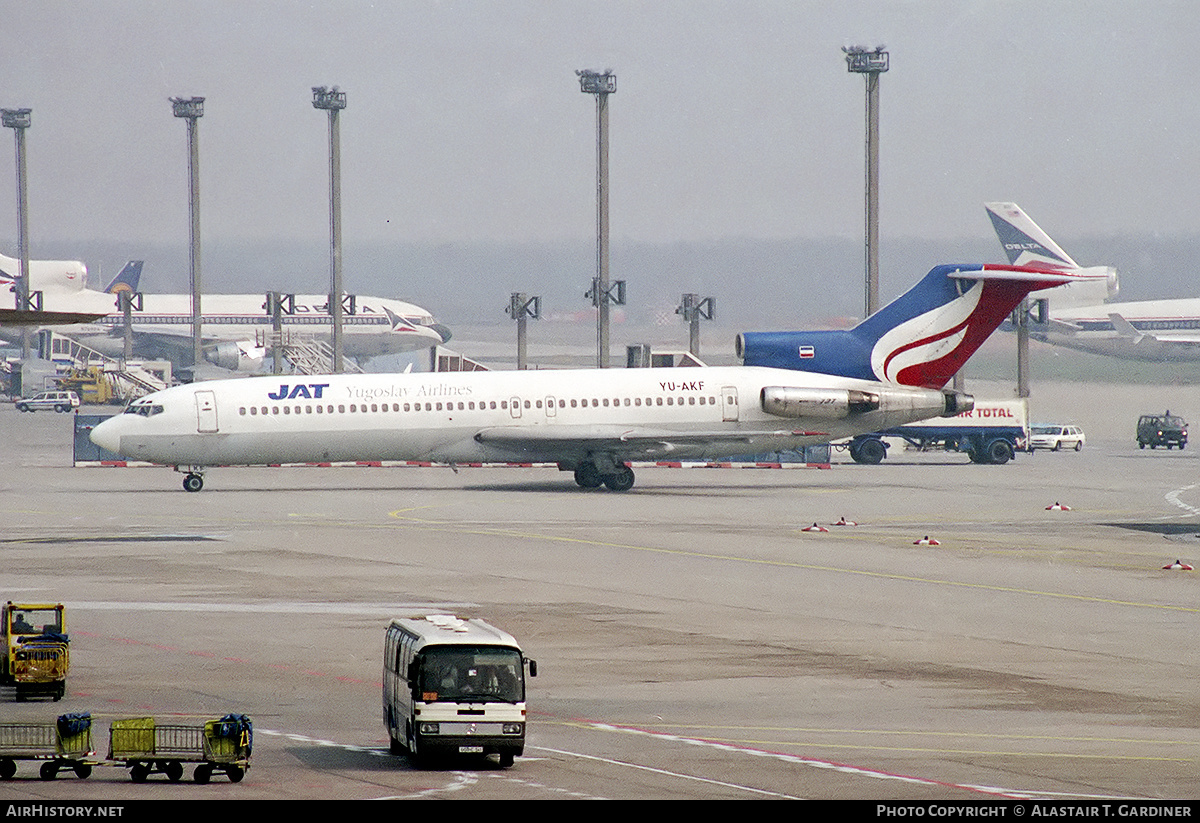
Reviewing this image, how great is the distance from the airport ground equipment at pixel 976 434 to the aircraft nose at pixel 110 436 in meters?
36.9

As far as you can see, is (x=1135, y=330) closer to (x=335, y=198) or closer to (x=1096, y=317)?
(x=1096, y=317)

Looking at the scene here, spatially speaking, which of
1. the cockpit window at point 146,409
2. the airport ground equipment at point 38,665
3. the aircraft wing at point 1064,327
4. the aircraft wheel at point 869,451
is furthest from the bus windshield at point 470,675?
the aircraft wing at point 1064,327

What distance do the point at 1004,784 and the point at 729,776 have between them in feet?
9.06

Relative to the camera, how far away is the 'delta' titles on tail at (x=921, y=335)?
61844mm

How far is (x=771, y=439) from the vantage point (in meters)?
60.1

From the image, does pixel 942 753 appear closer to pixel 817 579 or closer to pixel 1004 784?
pixel 1004 784

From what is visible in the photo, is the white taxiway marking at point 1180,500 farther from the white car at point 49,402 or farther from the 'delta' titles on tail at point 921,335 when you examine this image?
the white car at point 49,402

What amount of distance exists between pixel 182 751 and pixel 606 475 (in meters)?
43.9

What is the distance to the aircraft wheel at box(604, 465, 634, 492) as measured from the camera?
60.4 meters

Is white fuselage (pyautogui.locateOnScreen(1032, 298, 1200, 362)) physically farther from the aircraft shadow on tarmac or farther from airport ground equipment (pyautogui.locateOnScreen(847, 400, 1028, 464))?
the aircraft shadow on tarmac

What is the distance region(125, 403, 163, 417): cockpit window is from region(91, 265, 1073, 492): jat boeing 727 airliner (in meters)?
0.05

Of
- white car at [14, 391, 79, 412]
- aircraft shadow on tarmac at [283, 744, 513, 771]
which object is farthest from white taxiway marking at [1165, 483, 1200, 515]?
white car at [14, 391, 79, 412]

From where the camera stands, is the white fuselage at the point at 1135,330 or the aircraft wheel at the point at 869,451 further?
the white fuselage at the point at 1135,330
